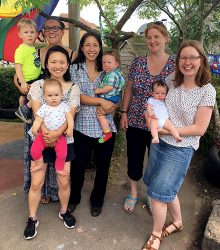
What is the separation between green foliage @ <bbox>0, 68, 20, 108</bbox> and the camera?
8.95m

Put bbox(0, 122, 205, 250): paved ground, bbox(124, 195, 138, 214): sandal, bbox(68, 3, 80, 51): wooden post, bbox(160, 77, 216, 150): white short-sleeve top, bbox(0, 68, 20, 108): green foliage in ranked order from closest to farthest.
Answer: bbox(160, 77, 216, 150): white short-sleeve top < bbox(0, 122, 205, 250): paved ground < bbox(124, 195, 138, 214): sandal < bbox(68, 3, 80, 51): wooden post < bbox(0, 68, 20, 108): green foliage

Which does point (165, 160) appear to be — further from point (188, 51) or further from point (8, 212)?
point (8, 212)

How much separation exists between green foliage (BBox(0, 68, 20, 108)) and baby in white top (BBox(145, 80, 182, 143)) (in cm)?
708

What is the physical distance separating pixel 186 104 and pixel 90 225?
5.26 feet

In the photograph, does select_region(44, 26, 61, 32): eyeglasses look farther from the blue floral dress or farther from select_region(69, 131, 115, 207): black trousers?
select_region(69, 131, 115, 207): black trousers

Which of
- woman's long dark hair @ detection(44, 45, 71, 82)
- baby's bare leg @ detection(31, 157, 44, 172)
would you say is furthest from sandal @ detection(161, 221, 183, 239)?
woman's long dark hair @ detection(44, 45, 71, 82)

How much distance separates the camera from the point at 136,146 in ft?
10.8

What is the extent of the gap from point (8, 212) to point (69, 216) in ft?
2.36

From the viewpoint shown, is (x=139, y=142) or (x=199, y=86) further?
(x=139, y=142)

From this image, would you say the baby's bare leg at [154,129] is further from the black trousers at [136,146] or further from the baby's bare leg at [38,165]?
the baby's bare leg at [38,165]

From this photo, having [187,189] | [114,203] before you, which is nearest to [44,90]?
[114,203]

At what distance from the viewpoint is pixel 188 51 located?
244cm

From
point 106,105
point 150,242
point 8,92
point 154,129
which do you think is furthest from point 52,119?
point 8,92

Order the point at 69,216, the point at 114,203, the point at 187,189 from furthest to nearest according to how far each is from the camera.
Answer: the point at 187,189, the point at 114,203, the point at 69,216
